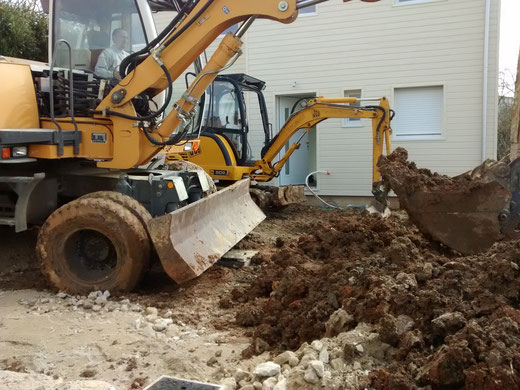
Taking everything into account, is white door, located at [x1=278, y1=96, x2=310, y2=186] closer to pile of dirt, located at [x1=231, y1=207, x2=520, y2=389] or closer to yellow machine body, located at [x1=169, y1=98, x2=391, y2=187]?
yellow machine body, located at [x1=169, y1=98, x2=391, y2=187]

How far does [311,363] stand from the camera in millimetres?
3100

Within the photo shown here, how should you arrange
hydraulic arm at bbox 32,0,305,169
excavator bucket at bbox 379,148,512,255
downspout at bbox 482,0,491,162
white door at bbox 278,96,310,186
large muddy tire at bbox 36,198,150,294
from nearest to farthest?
excavator bucket at bbox 379,148,512,255
large muddy tire at bbox 36,198,150,294
hydraulic arm at bbox 32,0,305,169
downspout at bbox 482,0,491,162
white door at bbox 278,96,310,186

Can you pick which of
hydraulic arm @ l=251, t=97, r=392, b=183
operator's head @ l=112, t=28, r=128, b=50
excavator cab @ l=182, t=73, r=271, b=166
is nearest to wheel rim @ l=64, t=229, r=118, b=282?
operator's head @ l=112, t=28, r=128, b=50

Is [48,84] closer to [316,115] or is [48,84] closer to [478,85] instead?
[316,115]

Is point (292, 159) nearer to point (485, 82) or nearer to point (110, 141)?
point (485, 82)

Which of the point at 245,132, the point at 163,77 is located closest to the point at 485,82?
the point at 245,132

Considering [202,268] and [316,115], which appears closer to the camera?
[202,268]

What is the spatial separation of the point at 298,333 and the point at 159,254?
66.1 inches

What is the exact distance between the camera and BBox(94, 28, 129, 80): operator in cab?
6051mm

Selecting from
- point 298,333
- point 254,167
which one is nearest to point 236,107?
point 254,167

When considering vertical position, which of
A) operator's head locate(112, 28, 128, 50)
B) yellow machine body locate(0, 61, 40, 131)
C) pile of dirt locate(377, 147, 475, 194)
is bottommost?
pile of dirt locate(377, 147, 475, 194)

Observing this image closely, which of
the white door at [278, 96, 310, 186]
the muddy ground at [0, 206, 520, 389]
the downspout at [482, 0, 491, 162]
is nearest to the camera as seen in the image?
the muddy ground at [0, 206, 520, 389]

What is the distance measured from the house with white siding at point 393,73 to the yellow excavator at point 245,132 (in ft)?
7.13

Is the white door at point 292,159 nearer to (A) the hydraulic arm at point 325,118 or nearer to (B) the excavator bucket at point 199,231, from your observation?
(A) the hydraulic arm at point 325,118
